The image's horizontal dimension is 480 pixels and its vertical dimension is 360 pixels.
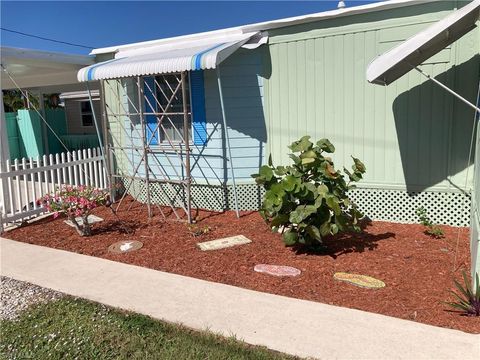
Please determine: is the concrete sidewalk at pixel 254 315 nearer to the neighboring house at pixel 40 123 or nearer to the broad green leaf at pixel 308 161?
the broad green leaf at pixel 308 161

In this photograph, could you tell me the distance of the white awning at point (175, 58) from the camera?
20.5ft

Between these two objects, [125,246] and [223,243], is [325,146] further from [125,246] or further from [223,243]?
[125,246]

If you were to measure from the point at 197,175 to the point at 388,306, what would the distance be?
182 inches

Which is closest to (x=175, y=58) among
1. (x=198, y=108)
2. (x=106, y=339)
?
(x=198, y=108)

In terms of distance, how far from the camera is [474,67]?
5.77 meters

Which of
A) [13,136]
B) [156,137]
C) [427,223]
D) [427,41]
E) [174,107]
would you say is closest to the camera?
[427,41]

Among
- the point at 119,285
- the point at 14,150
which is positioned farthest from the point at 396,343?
the point at 14,150

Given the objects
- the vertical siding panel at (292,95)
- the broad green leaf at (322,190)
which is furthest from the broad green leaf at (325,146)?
the vertical siding panel at (292,95)

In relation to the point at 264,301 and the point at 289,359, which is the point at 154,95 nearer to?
the point at 264,301

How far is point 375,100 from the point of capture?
649 cm

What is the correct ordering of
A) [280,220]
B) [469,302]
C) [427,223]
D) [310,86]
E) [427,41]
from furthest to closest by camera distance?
[310,86]
[427,223]
[280,220]
[427,41]
[469,302]

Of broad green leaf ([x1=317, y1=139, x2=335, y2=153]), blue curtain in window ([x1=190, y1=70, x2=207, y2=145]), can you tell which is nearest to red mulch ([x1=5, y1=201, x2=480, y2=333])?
broad green leaf ([x1=317, y1=139, x2=335, y2=153])

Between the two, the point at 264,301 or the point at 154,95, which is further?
the point at 154,95

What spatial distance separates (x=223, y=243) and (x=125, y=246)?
135cm
